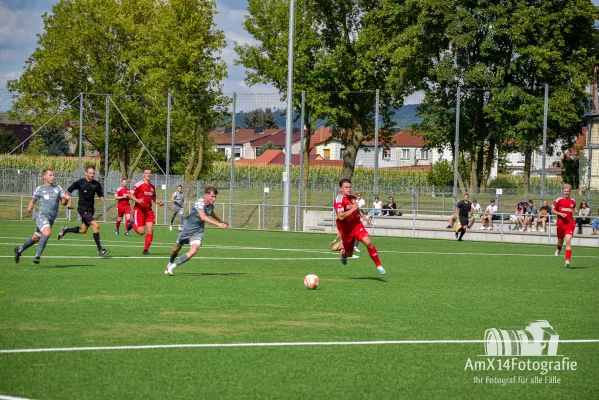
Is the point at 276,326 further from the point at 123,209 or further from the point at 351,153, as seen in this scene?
the point at 351,153

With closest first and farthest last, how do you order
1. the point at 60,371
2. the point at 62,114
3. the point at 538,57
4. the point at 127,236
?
the point at 60,371, the point at 127,236, the point at 538,57, the point at 62,114

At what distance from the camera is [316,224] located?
4138 cm

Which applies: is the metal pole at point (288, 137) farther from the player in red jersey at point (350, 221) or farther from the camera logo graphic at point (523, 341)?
the camera logo graphic at point (523, 341)

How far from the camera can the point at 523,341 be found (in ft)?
32.8

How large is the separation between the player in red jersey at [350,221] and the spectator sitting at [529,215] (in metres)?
19.4

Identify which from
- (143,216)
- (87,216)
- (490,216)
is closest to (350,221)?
(87,216)

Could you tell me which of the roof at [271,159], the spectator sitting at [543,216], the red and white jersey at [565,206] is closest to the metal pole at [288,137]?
the spectator sitting at [543,216]

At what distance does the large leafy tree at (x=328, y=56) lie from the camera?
4919cm

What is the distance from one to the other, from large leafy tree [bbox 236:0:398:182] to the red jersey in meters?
30.4

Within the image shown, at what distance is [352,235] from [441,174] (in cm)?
3991

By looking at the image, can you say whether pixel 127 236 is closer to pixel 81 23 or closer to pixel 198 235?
pixel 198 235

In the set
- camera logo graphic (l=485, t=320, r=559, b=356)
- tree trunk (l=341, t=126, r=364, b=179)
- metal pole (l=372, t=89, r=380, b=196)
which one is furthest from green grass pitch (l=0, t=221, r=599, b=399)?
tree trunk (l=341, t=126, r=364, b=179)

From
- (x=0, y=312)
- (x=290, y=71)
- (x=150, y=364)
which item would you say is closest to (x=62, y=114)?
(x=290, y=71)

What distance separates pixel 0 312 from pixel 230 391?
5013mm
